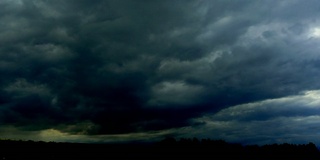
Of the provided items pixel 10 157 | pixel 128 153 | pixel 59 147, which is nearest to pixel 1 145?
pixel 10 157

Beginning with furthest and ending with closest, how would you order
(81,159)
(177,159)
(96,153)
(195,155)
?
1. (195,155)
2. (177,159)
3. (96,153)
4. (81,159)

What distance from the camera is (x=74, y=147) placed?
86938 mm

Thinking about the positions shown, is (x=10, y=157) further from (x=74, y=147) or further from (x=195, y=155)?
(x=195, y=155)

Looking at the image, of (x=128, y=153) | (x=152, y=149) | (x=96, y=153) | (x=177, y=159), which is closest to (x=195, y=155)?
(x=177, y=159)

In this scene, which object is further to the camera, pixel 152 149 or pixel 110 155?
pixel 152 149

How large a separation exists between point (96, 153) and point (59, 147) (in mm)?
10628

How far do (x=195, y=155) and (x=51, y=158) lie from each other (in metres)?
121

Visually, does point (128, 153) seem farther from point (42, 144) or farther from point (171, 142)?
point (171, 142)

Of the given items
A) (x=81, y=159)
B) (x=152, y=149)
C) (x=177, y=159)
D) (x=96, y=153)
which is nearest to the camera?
(x=81, y=159)

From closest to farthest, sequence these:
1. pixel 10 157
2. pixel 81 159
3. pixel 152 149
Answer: pixel 10 157, pixel 81 159, pixel 152 149

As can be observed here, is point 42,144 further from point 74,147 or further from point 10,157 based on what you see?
point 10,157

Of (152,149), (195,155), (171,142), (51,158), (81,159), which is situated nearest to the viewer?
(51,158)

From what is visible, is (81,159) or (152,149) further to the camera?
(152,149)

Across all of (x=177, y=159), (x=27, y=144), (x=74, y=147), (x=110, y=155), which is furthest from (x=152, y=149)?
(x=27, y=144)
